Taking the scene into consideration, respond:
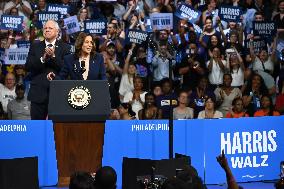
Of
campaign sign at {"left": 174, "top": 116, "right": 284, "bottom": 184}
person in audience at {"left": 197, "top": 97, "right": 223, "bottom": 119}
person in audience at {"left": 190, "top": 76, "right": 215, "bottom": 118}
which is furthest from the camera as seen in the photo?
person in audience at {"left": 190, "top": 76, "right": 215, "bottom": 118}

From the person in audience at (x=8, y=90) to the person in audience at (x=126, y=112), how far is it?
6.26ft

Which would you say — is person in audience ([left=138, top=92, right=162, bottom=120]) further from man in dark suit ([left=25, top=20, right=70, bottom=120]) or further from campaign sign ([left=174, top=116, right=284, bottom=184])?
man in dark suit ([left=25, top=20, right=70, bottom=120])

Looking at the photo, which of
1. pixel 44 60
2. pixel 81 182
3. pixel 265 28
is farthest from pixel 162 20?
pixel 81 182

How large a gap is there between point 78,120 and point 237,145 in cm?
336

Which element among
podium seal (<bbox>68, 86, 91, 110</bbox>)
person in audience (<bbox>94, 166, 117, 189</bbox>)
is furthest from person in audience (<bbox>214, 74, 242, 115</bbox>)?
person in audience (<bbox>94, 166, 117, 189</bbox>)

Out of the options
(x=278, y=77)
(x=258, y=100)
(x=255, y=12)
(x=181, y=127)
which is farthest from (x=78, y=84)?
(x=255, y=12)

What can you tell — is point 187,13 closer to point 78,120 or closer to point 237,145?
point 237,145

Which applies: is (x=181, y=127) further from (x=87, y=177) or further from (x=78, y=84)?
(x=87, y=177)

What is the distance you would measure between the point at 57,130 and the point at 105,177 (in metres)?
3.39

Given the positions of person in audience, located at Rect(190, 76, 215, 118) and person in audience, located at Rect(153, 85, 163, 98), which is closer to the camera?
person in audience, located at Rect(190, 76, 215, 118)

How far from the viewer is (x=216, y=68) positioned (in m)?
16.9

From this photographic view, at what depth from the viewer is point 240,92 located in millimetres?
16344

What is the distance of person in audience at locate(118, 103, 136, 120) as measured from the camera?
1523 centimetres

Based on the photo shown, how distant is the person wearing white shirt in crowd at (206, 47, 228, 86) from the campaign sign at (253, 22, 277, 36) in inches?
47.9
